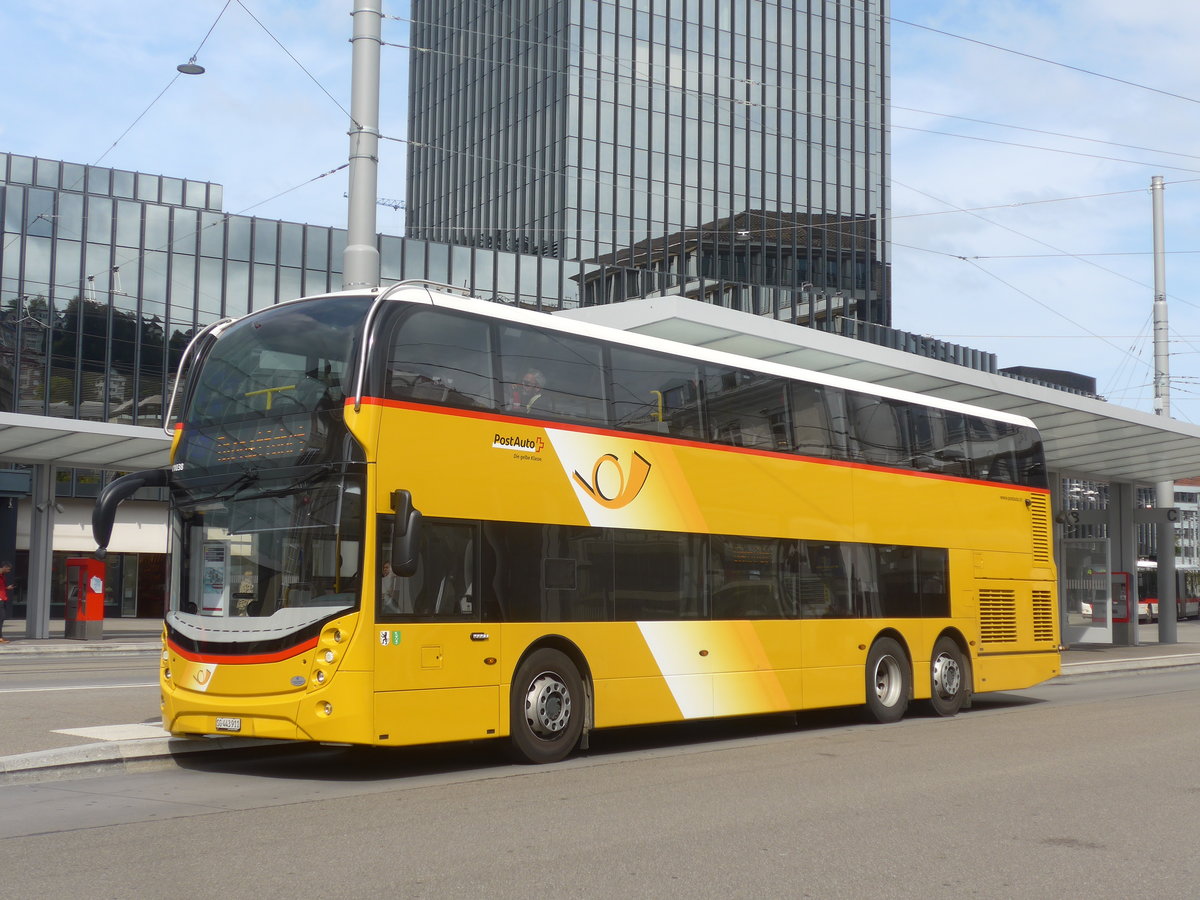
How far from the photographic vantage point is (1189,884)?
6.52 meters

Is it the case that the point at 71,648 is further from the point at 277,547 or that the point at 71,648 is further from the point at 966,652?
the point at 277,547

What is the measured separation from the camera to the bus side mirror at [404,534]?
9.41m

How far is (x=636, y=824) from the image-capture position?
312 inches

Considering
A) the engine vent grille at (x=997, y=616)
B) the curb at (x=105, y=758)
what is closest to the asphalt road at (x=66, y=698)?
the curb at (x=105, y=758)

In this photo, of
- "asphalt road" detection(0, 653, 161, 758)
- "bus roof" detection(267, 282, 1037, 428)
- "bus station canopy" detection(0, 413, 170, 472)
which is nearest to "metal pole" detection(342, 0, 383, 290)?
"bus roof" detection(267, 282, 1037, 428)

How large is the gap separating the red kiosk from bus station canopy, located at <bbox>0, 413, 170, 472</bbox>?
8.86ft

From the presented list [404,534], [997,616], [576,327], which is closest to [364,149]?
[576,327]

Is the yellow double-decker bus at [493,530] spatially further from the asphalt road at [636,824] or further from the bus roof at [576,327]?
the asphalt road at [636,824]

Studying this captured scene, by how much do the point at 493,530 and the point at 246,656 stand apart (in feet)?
7.10

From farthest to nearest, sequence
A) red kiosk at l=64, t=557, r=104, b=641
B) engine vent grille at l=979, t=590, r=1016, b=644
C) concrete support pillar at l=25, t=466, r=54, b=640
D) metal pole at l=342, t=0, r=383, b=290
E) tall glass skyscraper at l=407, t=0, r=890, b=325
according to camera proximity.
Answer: tall glass skyscraper at l=407, t=0, r=890, b=325 < red kiosk at l=64, t=557, r=104, b=641 < concrete support pillar at l=25, t=466, r=54, b=640 < engine vent grille at l=979, t=590, r=1016, b=644 < metal pole at l=342, t=0, r=383, b=290

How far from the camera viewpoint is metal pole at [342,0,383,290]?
13398 mm

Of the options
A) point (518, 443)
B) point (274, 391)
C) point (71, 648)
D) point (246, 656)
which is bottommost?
point (71, 648)

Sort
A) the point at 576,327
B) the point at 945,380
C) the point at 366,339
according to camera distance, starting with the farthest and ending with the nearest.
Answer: the point at 945,380 < the point at 576,327 < the point at 366,339

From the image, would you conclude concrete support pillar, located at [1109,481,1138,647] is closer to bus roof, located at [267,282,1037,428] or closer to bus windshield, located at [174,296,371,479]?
bus roof, located at [267,282,1037,428]
